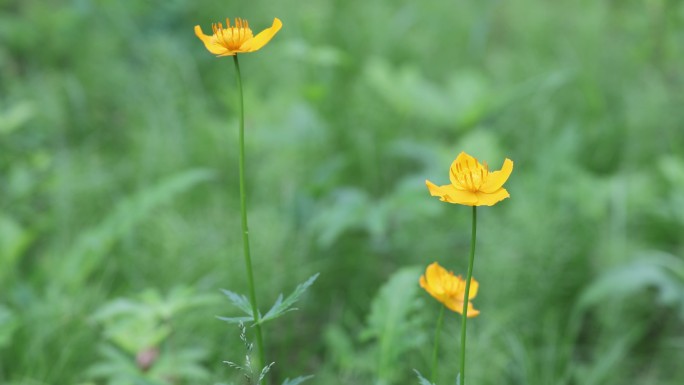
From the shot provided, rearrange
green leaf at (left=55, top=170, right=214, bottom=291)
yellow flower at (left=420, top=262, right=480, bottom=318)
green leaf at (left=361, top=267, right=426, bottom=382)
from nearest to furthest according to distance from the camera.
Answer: yellow flower at (left=420, top=262, right=480, bottom=318), green leaf at (left=361, top=267, right=426, bottom=382), green leaf at (left=55, top=170, right=214, bottom=291)

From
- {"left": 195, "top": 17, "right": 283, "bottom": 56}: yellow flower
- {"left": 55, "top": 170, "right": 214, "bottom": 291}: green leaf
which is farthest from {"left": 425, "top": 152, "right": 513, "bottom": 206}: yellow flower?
{"left": 55, "top": 170, "right": 214, "bottom": 291}: green leaf

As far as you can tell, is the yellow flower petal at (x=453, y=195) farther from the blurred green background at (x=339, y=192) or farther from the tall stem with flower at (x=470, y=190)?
the blurred green background at (x=339, y=192)

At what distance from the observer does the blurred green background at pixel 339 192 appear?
1.63 meters

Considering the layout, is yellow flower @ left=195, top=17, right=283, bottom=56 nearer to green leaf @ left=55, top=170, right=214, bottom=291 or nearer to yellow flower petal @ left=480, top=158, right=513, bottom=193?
yellow flower petal @ left=480, top=158, right=513, bottom=193

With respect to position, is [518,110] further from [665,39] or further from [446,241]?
[446,241]

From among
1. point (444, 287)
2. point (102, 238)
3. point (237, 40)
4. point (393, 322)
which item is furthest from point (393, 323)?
point (102, 238)

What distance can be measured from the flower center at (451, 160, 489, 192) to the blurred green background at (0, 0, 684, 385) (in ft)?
1.60

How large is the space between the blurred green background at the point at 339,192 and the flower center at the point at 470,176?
487mm

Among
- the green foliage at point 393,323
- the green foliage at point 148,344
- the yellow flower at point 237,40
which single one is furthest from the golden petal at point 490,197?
the green foliage at point 148,344

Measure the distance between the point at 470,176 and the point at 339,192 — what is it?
1.16 meters

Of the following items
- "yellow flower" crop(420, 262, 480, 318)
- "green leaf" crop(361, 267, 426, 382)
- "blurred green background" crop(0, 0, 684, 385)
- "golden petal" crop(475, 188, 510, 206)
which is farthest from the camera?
"blurred green background" crop(0, 0, 684, 385)

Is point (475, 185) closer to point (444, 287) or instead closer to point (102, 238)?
point (444, 287)

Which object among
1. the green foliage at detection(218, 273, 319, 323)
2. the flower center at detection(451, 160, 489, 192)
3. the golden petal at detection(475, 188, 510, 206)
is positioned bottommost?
the green foliage at detection(218, 273, 319, 323)

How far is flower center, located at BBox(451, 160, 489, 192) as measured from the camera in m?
0.86
